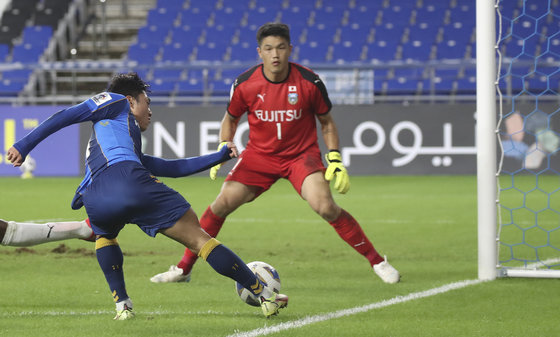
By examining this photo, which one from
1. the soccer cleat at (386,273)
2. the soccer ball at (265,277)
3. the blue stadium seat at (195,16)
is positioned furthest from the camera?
the blue stadium seat at (195,16)

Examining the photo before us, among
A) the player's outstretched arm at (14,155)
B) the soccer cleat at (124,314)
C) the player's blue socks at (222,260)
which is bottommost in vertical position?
the soccer cleat at (124,314)

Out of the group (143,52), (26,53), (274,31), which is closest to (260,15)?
(143,52)

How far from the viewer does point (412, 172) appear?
17812 millimetres

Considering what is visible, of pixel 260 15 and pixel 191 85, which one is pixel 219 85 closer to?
pixel 191 85

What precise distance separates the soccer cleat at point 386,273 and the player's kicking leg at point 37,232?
2155 mm

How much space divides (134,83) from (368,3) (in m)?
21.1

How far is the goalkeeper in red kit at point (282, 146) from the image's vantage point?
640 cm

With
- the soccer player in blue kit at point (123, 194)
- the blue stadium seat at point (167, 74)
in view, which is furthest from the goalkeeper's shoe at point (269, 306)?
the blue stadium seat at point (167, 74)

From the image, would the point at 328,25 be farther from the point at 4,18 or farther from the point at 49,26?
the point at 4,18

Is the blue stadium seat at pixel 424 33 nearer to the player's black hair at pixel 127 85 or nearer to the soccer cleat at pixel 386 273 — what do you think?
the soccer cleat at pixel 386 273

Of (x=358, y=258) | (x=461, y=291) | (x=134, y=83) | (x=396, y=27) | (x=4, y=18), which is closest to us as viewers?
(x=134, y=83)

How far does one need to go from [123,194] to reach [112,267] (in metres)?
0.58

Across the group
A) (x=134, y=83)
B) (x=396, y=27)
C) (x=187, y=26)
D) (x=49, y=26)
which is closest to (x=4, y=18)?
(x=49, y=26)

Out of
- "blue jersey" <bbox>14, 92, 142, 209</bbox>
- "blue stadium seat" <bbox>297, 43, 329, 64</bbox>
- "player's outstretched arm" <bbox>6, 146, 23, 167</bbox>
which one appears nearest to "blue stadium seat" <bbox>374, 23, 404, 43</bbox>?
"blue stadium seat" <bbox>297, 43, 329, 64</bbox>
